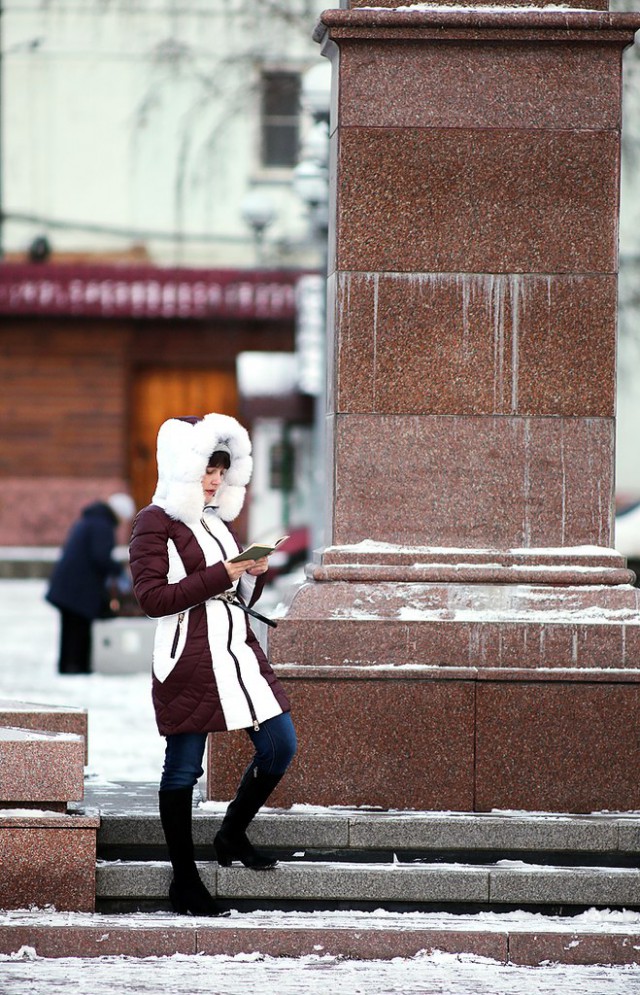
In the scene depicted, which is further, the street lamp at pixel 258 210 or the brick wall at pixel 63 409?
the brick wall at pixel 63 409

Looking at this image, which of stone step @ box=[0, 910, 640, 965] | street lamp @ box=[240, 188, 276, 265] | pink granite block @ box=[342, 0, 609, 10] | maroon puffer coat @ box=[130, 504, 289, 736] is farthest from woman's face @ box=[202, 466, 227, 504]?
street lamp @ box=[240, 188, 276, 265]

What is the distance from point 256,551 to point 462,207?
6.38 ft

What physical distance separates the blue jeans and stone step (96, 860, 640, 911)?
1.39 feet

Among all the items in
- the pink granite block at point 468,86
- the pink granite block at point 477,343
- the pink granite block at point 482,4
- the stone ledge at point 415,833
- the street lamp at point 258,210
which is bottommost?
the stone ledge at point 415,833

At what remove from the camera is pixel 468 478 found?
735 cm

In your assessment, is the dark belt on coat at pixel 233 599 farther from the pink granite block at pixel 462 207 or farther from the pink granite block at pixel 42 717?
the pink granite block at pixel 462 207

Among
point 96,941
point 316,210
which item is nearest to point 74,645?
point 316,210

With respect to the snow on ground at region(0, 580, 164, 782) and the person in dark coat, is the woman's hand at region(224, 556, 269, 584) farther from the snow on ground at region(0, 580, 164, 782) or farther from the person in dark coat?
the person in dark coat

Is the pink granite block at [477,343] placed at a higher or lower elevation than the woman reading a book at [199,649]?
higher

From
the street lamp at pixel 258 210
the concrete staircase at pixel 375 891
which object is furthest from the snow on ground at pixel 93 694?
the street lamp at pixel 258 210

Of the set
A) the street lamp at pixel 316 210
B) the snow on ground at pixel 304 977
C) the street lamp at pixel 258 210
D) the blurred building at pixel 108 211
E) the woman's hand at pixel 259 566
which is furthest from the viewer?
the blurred building at pixel 108 211

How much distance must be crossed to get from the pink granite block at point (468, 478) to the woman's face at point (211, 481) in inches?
36.1

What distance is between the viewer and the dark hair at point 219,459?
648cm

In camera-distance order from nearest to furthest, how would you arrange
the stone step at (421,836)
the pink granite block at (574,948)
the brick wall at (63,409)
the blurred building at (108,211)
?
1. the pink granite block at (574,948)
2. the stone step at (421,836)
3. the blurred building at (108,211)
4. the brick wall at (63,409)
